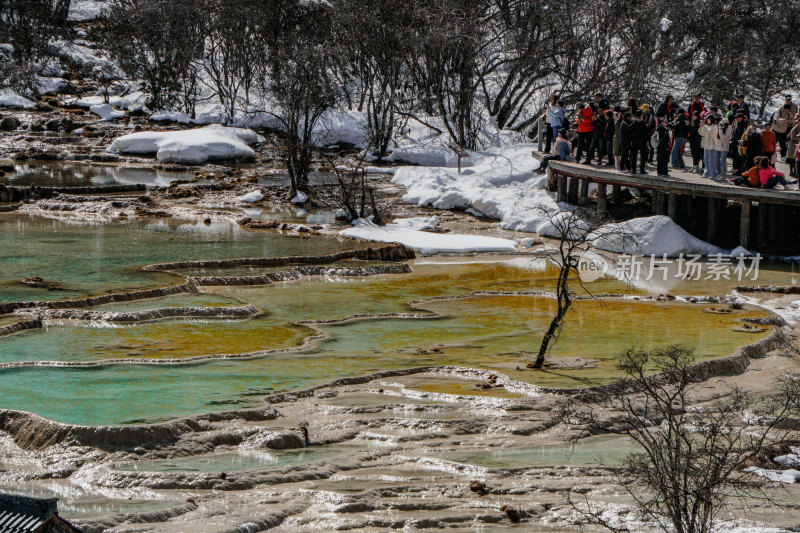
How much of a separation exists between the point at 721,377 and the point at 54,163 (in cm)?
2572

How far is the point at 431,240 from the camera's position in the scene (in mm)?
22062

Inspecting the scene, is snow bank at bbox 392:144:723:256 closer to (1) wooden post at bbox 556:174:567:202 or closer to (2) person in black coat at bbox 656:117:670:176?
(1) wooden post at bbox 556:174:567:202

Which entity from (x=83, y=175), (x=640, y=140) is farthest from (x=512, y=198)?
(x=83, y=175)

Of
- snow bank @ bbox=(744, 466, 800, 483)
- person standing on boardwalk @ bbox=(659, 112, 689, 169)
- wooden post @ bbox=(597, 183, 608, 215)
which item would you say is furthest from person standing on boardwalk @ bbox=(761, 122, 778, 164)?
snow bank @ bbox=(744, 466, 800, 483)

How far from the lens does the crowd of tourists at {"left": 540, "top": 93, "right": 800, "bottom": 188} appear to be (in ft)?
62.3

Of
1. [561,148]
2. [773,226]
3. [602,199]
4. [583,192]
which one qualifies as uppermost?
[561,148]

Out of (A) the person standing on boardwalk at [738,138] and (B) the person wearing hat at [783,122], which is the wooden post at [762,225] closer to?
(A) the person standing on boardwalk at [738,138]

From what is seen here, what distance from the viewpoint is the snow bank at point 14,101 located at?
134 feet

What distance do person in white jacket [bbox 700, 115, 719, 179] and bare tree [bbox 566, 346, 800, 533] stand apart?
782 centimetres

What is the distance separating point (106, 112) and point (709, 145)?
87.0 feet

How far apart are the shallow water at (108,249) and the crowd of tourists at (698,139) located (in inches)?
221

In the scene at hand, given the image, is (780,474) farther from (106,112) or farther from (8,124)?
(106,112)

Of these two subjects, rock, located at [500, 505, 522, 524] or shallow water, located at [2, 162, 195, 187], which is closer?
rock, located at [500, 505, 522, 524]

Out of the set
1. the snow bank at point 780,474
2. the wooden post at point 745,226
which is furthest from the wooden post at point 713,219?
the snow bank at point 780,474
